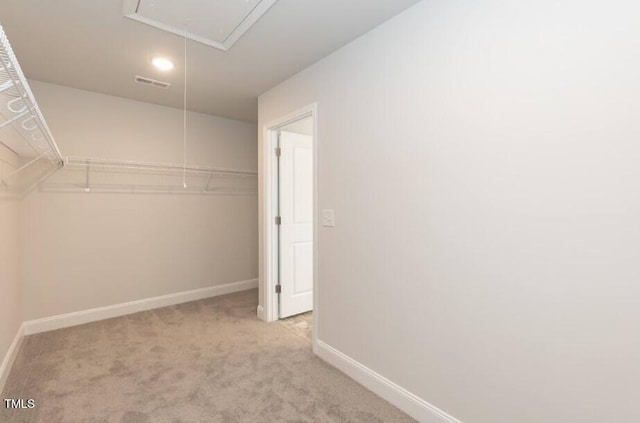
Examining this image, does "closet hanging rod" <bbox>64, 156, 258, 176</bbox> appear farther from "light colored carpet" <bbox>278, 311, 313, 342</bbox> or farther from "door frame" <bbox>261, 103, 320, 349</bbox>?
"light colored carpet" <bbox>278, 311, 313, 342</bbox>

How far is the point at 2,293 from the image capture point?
208 centimetres

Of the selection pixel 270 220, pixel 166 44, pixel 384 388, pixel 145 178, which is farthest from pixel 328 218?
pixel 145 178

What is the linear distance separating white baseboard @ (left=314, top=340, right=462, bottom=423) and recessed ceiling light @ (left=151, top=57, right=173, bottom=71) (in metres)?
2.46

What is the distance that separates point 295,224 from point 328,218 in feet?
3.06

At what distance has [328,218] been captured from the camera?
7.71 feet

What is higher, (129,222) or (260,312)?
(129,222)

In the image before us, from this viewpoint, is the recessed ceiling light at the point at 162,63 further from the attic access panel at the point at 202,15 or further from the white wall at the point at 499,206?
the white wall at the point at 499,206

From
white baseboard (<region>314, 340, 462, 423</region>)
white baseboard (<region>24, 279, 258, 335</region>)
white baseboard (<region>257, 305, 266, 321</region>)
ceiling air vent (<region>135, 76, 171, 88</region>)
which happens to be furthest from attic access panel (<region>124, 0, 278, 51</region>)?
white baseboard (<region>24, 279, 258, 335</region>)

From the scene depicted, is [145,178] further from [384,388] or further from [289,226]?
[384,388]

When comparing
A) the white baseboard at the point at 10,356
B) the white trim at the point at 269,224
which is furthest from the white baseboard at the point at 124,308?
the white trim at the point at 269,224

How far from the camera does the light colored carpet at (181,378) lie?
1.78m

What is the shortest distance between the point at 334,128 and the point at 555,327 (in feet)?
5.59

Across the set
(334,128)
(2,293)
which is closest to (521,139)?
(334,128)

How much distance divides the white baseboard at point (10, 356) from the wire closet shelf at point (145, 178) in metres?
1.27
